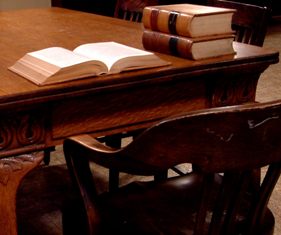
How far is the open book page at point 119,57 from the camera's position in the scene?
46.4 inches

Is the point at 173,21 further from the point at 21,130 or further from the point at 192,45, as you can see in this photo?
the point at 21,130

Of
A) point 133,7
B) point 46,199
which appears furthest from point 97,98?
point 133,7

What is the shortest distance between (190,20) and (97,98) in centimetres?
32

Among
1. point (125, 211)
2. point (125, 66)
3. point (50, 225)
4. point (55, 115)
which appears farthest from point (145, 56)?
point (50, 225)

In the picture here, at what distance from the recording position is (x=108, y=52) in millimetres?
1242

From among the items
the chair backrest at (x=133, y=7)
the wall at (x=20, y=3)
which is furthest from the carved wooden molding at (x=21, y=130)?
the wall at (x=20, y=3)

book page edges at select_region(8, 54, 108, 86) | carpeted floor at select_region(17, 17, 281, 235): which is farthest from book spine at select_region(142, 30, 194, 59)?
carpeted floor at select_region(17, 17, 281, 235)

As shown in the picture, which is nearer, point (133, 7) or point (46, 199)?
point (46, 199)

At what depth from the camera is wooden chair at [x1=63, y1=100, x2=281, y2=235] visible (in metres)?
0.80

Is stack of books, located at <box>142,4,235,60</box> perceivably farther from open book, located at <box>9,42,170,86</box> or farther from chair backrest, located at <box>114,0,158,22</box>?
chair backrest, located at <box>114,0,158,22</box>

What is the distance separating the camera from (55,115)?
3.66 ft

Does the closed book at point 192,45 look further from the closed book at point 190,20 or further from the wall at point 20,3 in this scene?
the wall at point 20,3

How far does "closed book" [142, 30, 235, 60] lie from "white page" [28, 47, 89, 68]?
0.95 feet

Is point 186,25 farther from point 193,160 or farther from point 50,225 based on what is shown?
point 50,225
